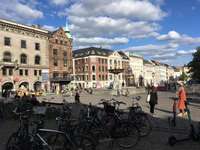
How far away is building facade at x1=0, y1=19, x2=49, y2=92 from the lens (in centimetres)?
5859

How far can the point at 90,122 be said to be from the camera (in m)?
9.59

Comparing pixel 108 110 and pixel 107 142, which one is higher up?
pixel 108 110

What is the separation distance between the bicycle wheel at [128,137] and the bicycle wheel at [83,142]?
5.49 ft

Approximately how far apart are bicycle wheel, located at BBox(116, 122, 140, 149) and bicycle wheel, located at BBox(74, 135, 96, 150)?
167cm

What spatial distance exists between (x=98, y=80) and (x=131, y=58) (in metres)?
34.5

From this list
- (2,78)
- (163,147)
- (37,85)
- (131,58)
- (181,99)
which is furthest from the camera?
(131,58)

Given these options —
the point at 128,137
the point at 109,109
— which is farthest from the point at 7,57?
the point at 128,137

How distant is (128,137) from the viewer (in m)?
9.62

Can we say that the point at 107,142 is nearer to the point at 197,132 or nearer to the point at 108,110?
the point at 108,110

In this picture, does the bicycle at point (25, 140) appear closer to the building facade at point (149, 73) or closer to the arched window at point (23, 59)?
the arched window at point (23, 59)

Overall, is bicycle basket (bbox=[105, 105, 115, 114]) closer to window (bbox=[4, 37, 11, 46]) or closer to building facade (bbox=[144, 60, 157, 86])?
window (bbox=[4, 37, 11, 46])

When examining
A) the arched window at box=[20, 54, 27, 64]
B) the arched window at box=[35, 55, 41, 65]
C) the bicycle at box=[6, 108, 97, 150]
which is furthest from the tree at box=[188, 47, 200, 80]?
the bicycle at box=[6, 108, 97, 150]

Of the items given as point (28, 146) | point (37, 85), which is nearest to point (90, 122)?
point (28, 146)

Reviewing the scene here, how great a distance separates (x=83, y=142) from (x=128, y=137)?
208 cm
